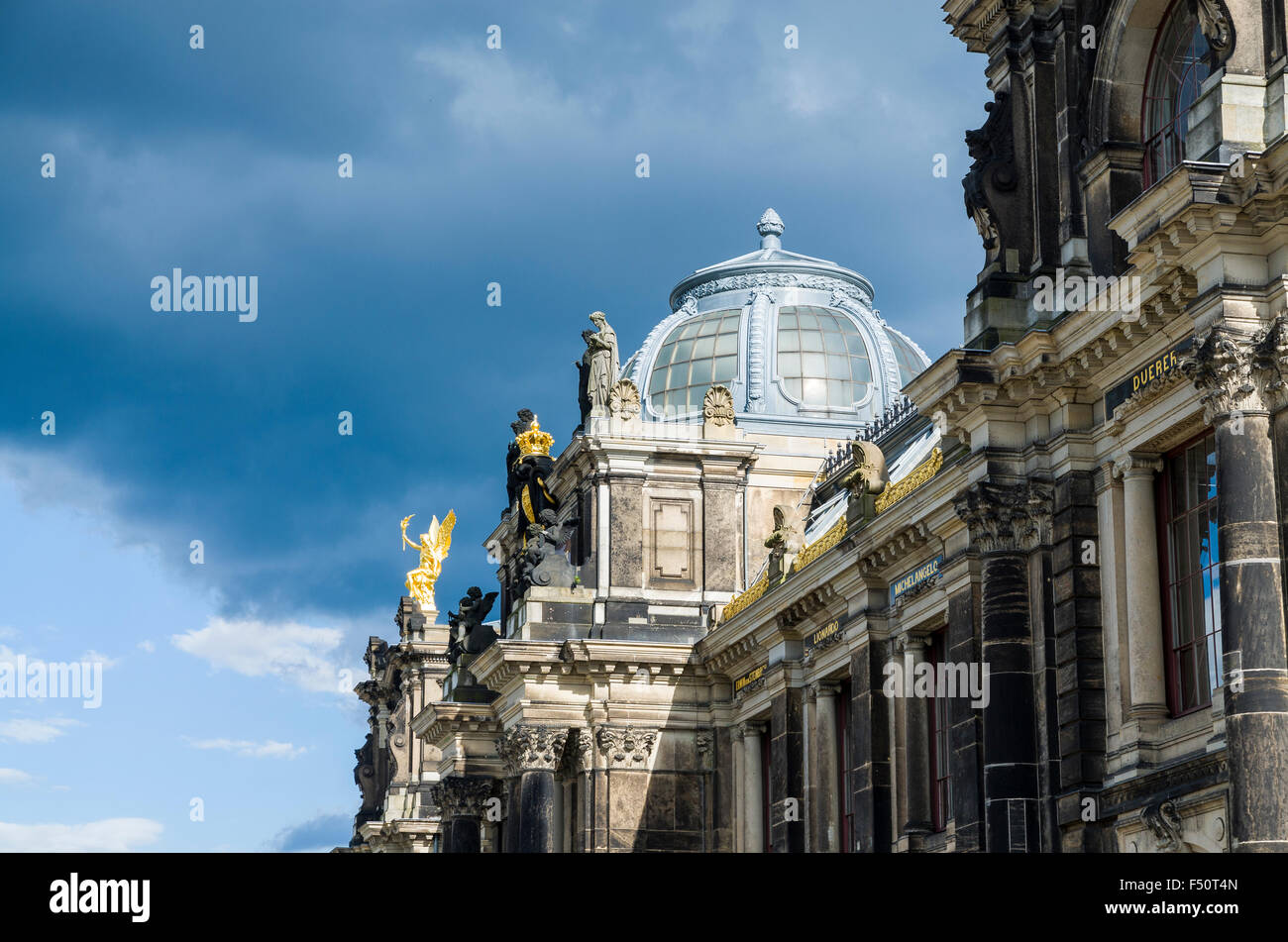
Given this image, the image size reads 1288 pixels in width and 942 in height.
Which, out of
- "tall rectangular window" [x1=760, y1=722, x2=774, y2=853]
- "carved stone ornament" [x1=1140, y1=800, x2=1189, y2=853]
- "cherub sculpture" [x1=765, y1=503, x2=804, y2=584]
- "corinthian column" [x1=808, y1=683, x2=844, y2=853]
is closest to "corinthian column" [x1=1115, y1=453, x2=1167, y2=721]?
"carved stone ornament" [x1=1140, y1=800, x2=1189, y2=853]

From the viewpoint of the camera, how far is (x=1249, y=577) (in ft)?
76.5

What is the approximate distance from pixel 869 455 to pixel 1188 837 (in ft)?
42.7

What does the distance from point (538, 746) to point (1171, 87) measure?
70.4ft

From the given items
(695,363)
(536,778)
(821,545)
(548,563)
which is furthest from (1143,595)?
(695,363)

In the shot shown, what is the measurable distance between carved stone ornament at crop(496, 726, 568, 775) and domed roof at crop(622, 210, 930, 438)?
9847 mm

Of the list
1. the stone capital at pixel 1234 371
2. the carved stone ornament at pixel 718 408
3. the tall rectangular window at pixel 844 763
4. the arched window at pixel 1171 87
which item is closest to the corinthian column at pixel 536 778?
the carved stone ornament at pixel 718 408

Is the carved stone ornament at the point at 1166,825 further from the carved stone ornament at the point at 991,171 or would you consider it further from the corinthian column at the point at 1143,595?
the carved stone ornament at the point at 991,171

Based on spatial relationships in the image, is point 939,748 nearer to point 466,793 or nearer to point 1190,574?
point 1190,574

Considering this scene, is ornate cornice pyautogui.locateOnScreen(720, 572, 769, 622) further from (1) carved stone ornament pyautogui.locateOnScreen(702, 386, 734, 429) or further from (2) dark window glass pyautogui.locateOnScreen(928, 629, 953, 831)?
(2) dark window glass pyautogui.locateOnScreen(928, 629, 953, 831)

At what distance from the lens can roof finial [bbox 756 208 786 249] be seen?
2359 inches

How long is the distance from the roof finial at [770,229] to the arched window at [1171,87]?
30.8 m

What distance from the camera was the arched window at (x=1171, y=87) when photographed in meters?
A: 28.2

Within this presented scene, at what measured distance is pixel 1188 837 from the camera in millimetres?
25094
